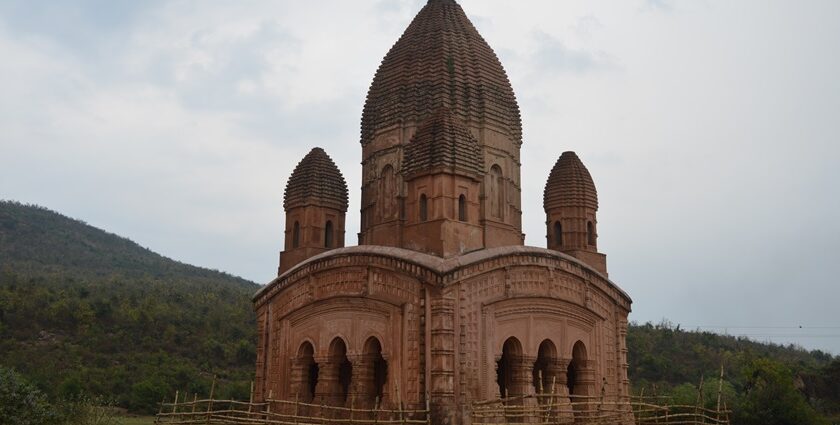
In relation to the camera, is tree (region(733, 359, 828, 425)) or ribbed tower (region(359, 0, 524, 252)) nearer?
ribbed tower (region(359, 0, 524, 252))

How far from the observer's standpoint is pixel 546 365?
1557 cm

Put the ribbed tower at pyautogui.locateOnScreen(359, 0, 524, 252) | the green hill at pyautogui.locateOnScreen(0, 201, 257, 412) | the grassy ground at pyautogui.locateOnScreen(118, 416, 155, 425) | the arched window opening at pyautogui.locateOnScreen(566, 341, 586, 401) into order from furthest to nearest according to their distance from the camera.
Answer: the green hill at pyautogui.locateOnScreen(0, 201, 257, 412) < the grassy ground at pyautogui.locateOnScreen(118, 416, 155, 425) < the ribbed tower at pyautogui.locateOnScreen(359, 0, 524, 252) < the arched window opening at pyautogui.locateOnScreen(566, 341, 586, 401)

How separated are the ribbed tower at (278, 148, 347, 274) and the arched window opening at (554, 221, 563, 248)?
5152mm

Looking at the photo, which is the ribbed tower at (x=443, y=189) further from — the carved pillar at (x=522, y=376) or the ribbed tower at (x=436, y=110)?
the carved pillar at (x=522, y=376)

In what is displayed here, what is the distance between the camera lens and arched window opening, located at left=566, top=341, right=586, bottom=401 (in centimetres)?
1617

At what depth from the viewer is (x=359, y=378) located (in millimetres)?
14898

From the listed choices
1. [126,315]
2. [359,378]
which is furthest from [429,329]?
[126,315]

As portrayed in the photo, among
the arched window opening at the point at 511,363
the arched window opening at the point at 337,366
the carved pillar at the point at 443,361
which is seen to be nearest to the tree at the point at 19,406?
the arched window opening at the point at 337,366

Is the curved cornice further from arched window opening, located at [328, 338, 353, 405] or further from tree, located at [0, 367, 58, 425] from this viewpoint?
tree, located at [0, 367, 58, 425]

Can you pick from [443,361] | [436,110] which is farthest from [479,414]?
[436,110]

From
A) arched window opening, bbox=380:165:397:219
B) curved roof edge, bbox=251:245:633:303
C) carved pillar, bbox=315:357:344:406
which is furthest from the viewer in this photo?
arched window opening, bbox=380:165:397:219

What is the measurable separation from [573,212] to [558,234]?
2.19 ft

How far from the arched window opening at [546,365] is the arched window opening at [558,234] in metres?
3.46

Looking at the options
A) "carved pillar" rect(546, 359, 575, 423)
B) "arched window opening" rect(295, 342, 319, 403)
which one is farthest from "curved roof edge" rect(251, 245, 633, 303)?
"carved pillar" rect(546, 359, 575, 423)
